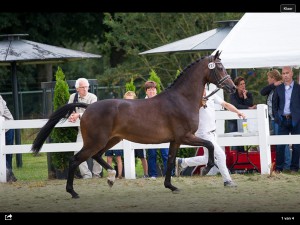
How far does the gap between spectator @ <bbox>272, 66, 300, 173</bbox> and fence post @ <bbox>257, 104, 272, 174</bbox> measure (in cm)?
34

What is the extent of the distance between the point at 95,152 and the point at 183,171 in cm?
349

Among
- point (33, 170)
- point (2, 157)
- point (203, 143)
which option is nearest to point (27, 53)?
point (33, 170)

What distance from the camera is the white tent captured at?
47.8 ft

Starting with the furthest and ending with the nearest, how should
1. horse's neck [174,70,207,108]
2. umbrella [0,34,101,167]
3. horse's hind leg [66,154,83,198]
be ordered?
umbrella [0,34,101,167] < horse's neck [174,70,207,108] < horse's hind leg [66,154,83,198]

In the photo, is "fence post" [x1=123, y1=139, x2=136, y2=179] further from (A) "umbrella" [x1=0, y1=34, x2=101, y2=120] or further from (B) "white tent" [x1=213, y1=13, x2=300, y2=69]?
(A) "umbrella" [x1=0, y1=34, x2=101, y2=120]

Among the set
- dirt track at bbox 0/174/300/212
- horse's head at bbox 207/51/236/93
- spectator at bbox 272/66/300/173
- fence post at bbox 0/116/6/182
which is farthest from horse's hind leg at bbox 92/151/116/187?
spectator at bbox 272/66/300/173

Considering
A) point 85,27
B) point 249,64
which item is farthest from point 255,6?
point 85,27

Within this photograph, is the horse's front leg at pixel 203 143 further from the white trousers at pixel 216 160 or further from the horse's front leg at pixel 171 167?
the white trousers at pixel 216 160

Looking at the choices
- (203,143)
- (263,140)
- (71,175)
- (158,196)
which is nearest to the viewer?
(158,196)

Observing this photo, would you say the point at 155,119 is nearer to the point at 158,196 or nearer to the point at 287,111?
the point at 158,196

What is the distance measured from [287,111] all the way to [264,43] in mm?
1281

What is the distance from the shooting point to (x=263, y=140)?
14.6 m

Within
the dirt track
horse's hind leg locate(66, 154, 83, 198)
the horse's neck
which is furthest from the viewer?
the horse's neck
